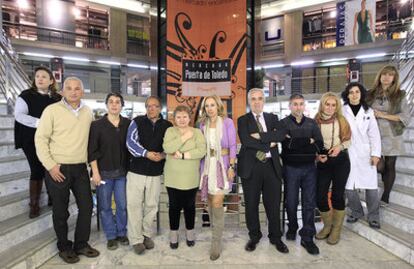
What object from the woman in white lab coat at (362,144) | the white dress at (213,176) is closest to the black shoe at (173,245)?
the white dress at (213,176)

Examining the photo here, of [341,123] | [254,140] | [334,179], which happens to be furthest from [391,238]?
[254,140]

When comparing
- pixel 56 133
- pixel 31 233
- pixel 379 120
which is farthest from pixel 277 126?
pixel 31 233

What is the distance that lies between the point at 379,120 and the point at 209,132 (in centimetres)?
184

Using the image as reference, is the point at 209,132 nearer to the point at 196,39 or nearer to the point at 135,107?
the point at 196,39

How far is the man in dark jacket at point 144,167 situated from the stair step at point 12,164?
1.55m

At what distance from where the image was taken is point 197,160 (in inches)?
103

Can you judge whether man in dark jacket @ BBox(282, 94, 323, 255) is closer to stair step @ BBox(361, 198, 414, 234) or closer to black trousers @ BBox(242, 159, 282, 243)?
black trousers @ BBox(242, 159, 282, 243)

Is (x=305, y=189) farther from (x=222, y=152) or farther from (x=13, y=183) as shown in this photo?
(x=13, y=183)

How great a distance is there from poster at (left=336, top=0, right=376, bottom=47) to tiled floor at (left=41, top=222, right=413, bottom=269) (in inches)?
456

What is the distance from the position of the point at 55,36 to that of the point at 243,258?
15591 millimetres

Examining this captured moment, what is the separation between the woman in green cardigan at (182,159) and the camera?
2.53m

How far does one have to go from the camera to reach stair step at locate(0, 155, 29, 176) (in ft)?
10.2

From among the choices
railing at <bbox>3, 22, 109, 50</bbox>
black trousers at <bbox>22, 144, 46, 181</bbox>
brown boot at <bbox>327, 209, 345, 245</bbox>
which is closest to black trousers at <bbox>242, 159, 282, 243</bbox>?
brown boot at <bbox>327, 209, 345, 245</bbox>

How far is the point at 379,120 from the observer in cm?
296
